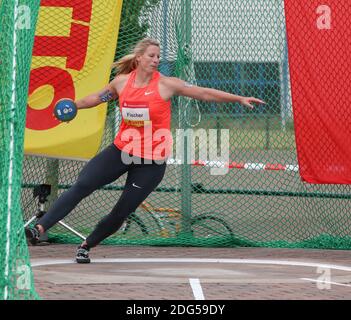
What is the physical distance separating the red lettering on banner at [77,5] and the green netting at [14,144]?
4.36 metres

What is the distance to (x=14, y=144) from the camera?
8.53m

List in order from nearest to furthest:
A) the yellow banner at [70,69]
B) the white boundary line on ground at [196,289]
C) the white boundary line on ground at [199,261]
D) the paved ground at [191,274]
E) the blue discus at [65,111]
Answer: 1. the white boundary line on ground at [196,289]
2. the paved ground at [191,274]
3. the blue discus at [65,111]
4. the white boundary line on ground at [199,261]
5. the yellow banner at [70,69]

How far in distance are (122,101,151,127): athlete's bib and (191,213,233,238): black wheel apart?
2957 millimetres

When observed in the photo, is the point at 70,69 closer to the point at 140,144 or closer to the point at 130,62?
the point at 130,62

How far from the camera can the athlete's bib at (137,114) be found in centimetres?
1137

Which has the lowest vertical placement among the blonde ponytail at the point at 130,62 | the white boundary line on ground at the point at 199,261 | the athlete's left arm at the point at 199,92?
the white boundary line on ground at the point at 199,261

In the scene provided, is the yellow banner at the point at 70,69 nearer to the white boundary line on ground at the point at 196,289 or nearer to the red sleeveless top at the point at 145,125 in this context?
the red sleeveless top at the point at 145,125

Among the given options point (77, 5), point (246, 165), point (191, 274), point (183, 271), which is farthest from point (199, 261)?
point (77, 5)

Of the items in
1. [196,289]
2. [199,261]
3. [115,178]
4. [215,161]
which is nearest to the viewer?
[196,289]

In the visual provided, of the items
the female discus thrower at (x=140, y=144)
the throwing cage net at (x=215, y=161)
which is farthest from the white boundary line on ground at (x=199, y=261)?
the throwing cage net at (x=215, y=161)

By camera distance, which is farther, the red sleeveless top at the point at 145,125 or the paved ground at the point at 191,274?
the red sleeveless top at the point at 145,125

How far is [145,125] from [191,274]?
1.53 meters
